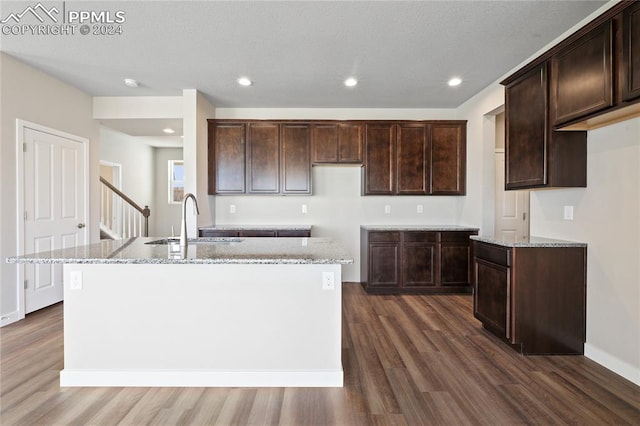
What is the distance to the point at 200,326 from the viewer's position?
2.20 metres

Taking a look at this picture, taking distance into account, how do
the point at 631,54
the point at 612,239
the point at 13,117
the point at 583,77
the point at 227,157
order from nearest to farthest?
the point at 631,54 → the point at 583,77 → the point at 612,239 → the point at 13,117 → the point at 227,157

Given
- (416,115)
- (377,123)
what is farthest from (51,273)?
(416,115)

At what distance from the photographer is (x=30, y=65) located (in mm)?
3547

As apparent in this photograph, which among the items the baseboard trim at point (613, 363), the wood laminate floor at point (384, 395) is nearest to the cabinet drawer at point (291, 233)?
the wood laminate floor at point (384, 395)

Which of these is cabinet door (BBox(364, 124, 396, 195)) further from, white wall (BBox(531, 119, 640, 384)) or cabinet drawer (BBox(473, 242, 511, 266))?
white wall (BBox(531, 119, 640, 384))

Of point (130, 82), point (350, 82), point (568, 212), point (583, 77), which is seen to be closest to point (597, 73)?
point (583, 77)

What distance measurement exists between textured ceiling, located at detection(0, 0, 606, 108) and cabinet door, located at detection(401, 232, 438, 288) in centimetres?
196

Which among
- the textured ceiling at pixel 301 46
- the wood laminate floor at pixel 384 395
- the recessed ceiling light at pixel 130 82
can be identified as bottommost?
the wood laminate floor at pixel 384 395

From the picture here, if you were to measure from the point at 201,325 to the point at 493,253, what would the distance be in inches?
97.8

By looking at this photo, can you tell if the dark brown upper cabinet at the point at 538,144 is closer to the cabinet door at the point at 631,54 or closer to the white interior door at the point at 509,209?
the cabinet door at the point at 631,54

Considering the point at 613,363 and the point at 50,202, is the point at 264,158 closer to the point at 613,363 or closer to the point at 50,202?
the point at 50,202

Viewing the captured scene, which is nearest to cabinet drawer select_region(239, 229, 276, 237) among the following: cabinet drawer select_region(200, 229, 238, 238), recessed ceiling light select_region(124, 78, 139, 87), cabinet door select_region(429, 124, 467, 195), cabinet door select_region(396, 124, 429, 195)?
cabinet drawer select_region(200, 229, 238, 238)

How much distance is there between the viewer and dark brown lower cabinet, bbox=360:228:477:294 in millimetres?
4562

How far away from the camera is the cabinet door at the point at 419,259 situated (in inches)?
180
